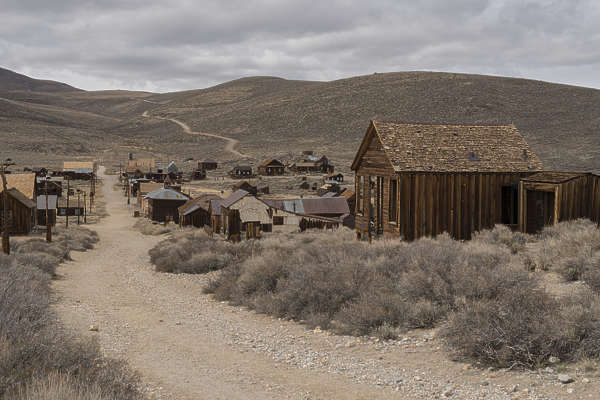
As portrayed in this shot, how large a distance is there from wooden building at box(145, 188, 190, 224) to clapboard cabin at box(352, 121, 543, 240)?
28138mm

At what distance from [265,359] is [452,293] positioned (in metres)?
3.47

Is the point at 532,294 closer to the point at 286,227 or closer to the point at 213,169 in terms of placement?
the point at 286,227

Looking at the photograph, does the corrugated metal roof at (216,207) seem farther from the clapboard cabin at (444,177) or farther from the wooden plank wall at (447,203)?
the wooden plank wall at (447,203)

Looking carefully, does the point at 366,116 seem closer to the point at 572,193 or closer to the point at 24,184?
the point at 24,184

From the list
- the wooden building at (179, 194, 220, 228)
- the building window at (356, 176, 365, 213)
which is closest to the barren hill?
the wooden building at (179, 194, 220, 228)

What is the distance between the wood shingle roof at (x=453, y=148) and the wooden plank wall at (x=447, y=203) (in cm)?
29

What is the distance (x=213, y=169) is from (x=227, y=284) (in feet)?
239

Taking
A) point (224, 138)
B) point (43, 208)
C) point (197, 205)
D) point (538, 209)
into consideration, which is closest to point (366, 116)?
point (224, 138)

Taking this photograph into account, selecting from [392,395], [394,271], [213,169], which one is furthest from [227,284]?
[213,169]

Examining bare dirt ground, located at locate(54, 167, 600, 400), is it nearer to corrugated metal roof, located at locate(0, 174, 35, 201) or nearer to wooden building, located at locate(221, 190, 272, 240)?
wooden building, located at locate(221, 190, 272, 240)

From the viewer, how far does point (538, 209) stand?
648 inches

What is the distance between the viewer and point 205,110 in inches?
6186

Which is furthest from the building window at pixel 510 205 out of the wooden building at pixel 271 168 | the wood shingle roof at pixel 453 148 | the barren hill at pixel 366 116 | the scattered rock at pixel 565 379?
the wooden building at pixel 271 168

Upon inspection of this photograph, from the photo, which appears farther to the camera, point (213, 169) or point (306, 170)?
point (213, 169)
